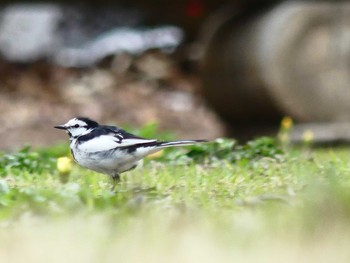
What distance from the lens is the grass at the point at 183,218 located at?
364 centimetres

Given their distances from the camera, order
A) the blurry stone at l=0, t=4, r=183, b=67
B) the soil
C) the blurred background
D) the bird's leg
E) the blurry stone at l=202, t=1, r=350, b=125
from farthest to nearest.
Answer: the blurry stone at l=0, t=4, r=183, b=67
the soil
the blurred background
the blurry stone at l=202, t=1, r=350, b=125
the bird's leg

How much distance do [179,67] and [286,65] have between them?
4.67 meters

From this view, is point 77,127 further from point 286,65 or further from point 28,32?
point 28,32

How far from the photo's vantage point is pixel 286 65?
11.1 meters

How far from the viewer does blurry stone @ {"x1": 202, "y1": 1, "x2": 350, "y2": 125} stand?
434 inches

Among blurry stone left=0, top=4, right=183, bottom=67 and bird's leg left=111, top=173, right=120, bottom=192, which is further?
blurry stone left=0, top=4, right=183, bottom=67

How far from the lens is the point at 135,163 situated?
523cm

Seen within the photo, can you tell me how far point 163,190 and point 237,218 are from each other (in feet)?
3.81

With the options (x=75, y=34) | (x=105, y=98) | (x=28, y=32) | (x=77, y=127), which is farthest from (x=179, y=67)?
(x=77, y=127)

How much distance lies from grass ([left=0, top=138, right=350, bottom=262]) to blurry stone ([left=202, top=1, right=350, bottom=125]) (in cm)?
514

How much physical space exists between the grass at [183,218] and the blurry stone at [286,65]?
514 cm

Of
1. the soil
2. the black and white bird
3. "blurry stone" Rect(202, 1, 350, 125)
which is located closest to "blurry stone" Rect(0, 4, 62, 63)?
the soil


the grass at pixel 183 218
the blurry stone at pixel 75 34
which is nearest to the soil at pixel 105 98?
the blurry stone at pixel 75 34

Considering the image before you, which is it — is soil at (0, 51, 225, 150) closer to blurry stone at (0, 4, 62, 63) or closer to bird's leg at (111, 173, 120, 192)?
blurry stone at (0, 4, 62, 63)
